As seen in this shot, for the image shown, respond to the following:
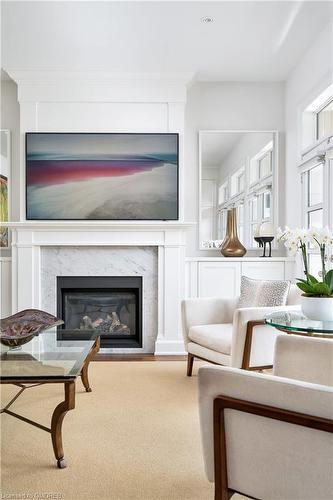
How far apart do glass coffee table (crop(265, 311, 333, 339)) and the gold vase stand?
1.84 meters

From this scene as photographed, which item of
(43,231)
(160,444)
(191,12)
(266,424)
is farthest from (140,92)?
(266,424)

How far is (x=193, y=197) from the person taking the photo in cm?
461

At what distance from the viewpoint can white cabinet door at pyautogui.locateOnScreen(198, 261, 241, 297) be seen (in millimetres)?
4398

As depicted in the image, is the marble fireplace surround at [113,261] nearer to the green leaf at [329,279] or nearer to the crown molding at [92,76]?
the crown molding at [92,76]

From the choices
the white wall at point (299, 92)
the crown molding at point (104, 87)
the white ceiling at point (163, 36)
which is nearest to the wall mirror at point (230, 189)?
the white wall at point (299, 92)

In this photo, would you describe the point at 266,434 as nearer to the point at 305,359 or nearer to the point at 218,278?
the point at 305,359

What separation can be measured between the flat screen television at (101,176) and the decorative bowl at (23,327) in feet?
4.62

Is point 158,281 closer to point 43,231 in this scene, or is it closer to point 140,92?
point 43,231

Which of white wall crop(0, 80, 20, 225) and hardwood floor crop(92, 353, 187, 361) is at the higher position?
white wall crop(0, 80, 20, 225)

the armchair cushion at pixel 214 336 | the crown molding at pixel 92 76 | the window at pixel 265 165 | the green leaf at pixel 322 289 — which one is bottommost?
the armchair cushion at pixel 214 336

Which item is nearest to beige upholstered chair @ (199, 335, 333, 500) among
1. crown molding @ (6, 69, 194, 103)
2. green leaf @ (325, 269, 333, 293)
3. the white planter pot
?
the white planter pot

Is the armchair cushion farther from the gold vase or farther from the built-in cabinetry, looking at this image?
the gold vase

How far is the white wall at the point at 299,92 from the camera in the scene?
3.55m

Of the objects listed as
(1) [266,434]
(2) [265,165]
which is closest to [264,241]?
(2) [265,165]
